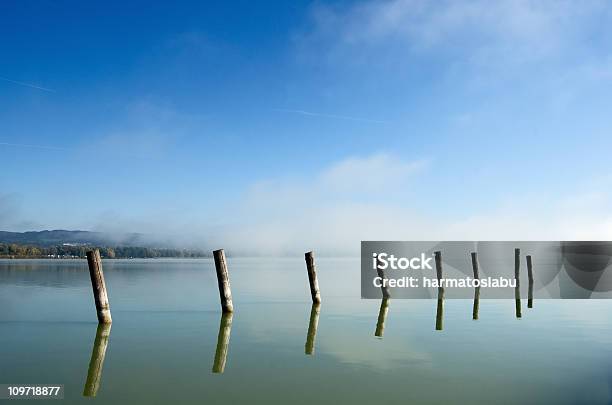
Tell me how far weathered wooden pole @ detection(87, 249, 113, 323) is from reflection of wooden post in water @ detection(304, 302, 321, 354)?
7.01 meters

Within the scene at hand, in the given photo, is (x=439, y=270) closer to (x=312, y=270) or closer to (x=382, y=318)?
(x=382, y=318)

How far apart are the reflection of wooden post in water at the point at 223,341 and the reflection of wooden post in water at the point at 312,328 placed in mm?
2268

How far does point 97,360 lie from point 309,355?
526 centimetres

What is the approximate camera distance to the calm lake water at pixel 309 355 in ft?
33.5

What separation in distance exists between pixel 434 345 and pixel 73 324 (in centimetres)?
1251

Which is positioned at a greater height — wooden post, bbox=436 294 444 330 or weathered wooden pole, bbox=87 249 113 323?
weathered wooden pole, bbox=87 249 113 323

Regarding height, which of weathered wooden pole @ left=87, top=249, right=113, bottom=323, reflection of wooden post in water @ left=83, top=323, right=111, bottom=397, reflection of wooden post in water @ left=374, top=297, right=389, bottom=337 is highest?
weathered wooden pole @ left=87, top=249, right=113, bottom=323

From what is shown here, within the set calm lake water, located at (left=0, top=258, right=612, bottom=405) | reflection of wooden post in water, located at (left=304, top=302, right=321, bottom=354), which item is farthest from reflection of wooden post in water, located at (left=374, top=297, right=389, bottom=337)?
reflection of wooden post in water, located at (left=304, top=302, right=321, bottom=354)

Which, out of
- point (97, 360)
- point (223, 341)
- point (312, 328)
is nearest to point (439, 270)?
point (312, 328)

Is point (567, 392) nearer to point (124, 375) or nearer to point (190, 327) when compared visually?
point (124, 375)

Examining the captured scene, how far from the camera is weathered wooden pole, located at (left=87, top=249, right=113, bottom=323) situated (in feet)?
56.5

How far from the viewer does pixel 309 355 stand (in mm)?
13656

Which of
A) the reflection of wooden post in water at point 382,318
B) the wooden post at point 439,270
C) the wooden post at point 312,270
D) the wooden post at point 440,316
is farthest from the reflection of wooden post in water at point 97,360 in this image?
the wooden post at point 439,270

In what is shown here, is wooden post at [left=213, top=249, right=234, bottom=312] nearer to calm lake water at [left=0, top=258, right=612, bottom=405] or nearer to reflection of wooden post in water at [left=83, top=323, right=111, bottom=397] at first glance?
calm lake water at [left=0, top=258, right=612, bottom=405]
